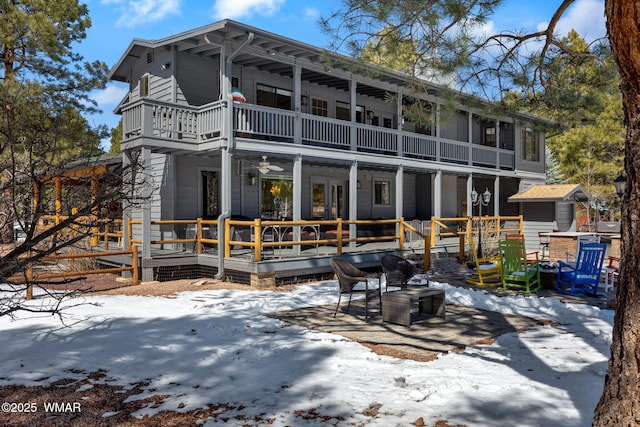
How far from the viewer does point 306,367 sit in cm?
527

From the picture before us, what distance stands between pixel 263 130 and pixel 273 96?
3.18m

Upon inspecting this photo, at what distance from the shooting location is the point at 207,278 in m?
12.0

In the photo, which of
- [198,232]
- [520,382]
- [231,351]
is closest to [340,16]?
[231,351]

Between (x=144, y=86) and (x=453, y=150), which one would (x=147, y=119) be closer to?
Result: (x=144, y=86)

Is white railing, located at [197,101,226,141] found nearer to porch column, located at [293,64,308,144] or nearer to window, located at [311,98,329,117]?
porch column, located at [293,64,308,144]

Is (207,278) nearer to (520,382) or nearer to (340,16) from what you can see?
(340,16)

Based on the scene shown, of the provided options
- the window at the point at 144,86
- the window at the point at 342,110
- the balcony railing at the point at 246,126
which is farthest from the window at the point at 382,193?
the window at the point at 144,86

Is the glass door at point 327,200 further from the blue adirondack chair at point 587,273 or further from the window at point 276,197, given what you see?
the blue adirondack chair at point 587,273

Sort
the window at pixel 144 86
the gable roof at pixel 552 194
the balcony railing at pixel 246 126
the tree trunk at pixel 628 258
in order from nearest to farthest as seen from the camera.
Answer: the tree trunk at pixel 628 258
the balcony railing at pixel 246 126
the window at pixel 144 86
the gable roof at pixel 552 194

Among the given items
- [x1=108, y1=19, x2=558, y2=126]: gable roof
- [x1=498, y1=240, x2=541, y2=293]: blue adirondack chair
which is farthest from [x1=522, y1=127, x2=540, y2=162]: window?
[x1=498, y1=240, x2=541, y2=293]: blue adirondack chair

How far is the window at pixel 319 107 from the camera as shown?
53.9ft

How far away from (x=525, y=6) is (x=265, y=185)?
31.7ft

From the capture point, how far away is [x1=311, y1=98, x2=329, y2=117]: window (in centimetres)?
1642

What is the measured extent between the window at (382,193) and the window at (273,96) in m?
5.78
